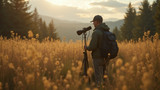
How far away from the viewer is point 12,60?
14.1 ft

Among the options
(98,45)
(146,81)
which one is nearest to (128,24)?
(98,45)

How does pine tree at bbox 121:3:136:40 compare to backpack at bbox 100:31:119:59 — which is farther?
pine tree at bbox 121:3:136:40

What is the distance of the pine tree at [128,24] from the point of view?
36.2m

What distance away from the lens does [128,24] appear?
120 feet

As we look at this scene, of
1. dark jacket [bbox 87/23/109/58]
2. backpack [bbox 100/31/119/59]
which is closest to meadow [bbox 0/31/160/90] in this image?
backpack [bbox 100/31/119/59]

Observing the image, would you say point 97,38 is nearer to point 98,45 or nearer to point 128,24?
point 98,45

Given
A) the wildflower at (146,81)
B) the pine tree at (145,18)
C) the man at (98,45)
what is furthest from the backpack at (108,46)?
the pine tree at (145,18)

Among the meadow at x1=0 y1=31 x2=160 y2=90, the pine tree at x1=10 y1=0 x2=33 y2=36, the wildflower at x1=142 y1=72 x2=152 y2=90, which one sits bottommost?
the meadow at x1=0 y1=31 x2=160 y2=90

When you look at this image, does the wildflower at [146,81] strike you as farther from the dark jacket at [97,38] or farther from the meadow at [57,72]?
the dark jacket at [97,38]

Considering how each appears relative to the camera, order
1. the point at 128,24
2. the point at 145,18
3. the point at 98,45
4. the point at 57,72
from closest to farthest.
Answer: the point at 57,72
the point at 98,45
the point at 145,18
the point at 128,24

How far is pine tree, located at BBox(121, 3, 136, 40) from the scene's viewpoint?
36.2 meters

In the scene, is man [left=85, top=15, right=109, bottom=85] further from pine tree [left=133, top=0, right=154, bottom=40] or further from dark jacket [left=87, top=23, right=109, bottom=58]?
pine tree [left=133, top=0, right=154, bottom=40]

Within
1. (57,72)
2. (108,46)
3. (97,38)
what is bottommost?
(57,72)

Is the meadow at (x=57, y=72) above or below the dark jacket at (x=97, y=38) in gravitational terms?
below
